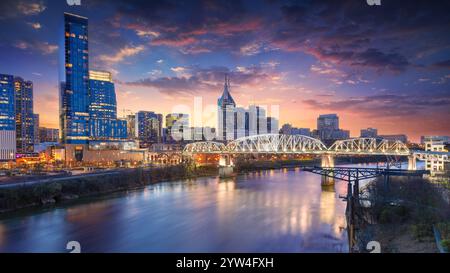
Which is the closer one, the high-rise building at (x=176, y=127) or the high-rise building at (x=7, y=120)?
the high-rise building at (x=7, y=120)

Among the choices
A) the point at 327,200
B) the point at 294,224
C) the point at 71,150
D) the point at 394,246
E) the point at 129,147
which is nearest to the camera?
the point at 394,246

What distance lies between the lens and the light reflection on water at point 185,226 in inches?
166

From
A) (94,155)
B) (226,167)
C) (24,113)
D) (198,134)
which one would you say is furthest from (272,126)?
(24,113)

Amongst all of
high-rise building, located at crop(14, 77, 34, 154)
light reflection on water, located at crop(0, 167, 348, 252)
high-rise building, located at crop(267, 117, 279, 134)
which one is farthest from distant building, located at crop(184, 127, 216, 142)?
light reflection on water, located at crop(0, 167, 348, 252)

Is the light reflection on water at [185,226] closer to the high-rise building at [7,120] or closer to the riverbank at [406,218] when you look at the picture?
the riverbank at [406,218]

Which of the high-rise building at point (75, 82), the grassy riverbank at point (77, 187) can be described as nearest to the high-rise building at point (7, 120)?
the high-rise building at point (75, 82)

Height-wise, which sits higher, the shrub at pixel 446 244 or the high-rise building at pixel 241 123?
the high-rise building at pixel 241 123

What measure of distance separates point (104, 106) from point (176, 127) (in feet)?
35.8

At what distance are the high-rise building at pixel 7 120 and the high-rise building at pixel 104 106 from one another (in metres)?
6.65

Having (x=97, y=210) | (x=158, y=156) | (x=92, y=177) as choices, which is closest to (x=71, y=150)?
(x=158, y=156)

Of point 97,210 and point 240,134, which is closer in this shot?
point 97,210
